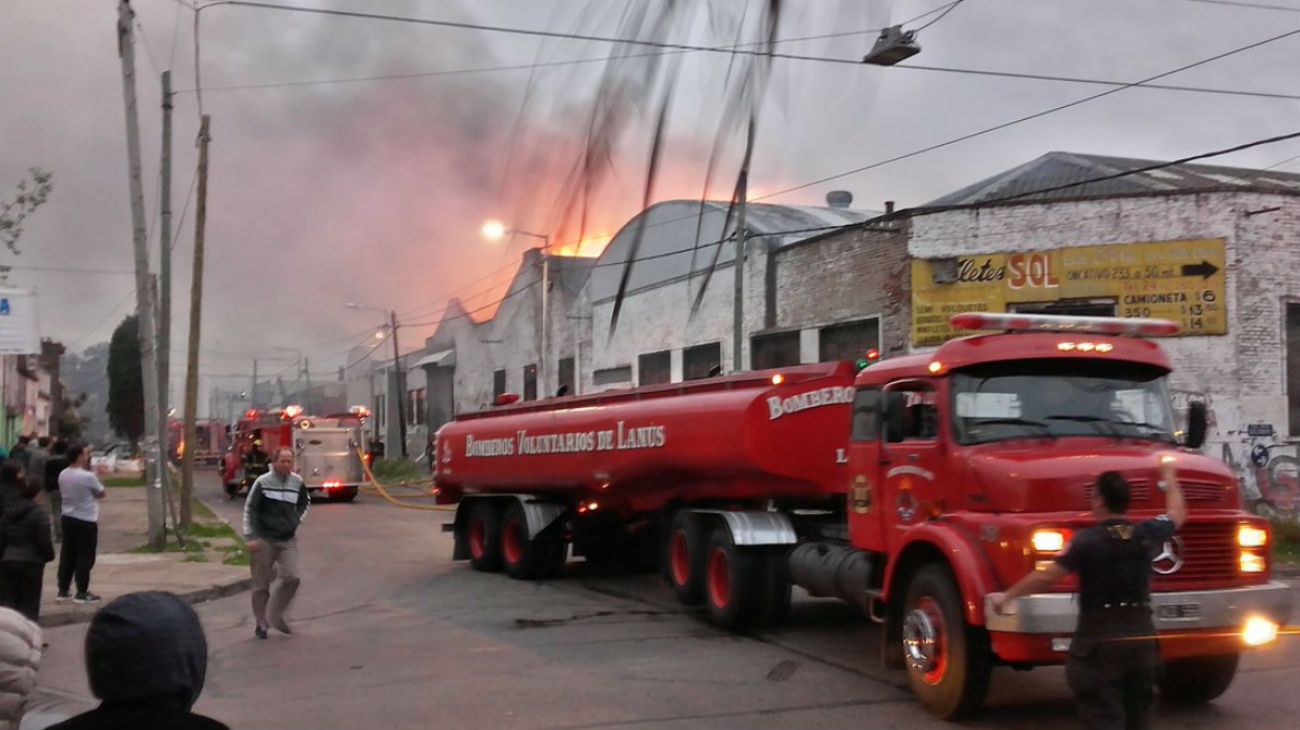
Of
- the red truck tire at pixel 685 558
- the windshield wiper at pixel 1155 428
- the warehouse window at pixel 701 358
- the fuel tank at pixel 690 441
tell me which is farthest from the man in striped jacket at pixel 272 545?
the warehouse window at pixel 701 358

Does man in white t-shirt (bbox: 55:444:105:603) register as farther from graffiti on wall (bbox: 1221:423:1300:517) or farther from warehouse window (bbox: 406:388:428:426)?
warehouse window (bbox: 406:388:428:426)

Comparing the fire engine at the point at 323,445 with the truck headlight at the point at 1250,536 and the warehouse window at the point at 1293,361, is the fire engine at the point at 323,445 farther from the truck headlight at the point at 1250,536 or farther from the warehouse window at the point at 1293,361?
the truck headlight at the point at 1250,536

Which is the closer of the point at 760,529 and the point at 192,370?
the point at 760,529

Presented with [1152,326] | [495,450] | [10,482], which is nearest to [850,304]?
[495,450]

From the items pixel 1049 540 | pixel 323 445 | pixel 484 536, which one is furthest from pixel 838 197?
pixel 323 445

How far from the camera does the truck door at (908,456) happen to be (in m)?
8.70

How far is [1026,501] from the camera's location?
7.68 meters

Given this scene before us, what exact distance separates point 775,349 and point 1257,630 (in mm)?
20418

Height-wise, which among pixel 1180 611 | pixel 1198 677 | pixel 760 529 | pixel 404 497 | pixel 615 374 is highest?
pixel 615 374

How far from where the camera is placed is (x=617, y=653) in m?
10.4

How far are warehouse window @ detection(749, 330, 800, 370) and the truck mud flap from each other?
15.3 metres

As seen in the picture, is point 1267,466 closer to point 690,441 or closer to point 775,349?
point 775,349

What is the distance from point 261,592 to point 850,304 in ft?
52.2

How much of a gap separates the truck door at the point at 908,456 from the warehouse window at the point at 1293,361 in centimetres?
1499
